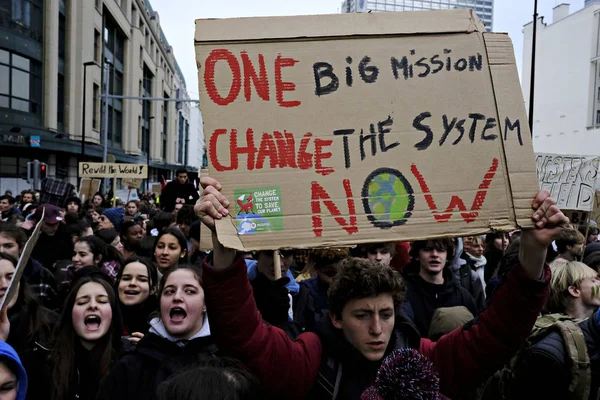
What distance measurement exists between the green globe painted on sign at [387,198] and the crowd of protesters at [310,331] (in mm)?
306

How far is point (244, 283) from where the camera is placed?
1.92 metres

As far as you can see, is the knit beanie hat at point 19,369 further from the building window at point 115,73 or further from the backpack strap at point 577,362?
the building window at point 115,73

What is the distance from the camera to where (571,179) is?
647 centimetres

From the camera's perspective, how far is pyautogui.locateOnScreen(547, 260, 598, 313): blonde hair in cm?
307

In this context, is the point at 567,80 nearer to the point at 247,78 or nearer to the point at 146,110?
the point at 247,78

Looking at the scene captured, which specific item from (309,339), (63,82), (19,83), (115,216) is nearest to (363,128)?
(309,339)

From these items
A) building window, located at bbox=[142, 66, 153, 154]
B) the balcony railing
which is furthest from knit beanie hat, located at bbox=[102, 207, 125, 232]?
building window, located at bbox=[142, 66, 153, 154]

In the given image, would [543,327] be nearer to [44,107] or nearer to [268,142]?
[268,142]

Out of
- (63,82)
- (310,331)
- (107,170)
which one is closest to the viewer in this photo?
(310,331)

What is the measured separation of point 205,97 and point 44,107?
101ft

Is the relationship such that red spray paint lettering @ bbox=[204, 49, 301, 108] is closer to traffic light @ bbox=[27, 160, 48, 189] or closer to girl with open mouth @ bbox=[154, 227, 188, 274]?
girl with open mouth @ bbox=[154, 227, 188, 274]

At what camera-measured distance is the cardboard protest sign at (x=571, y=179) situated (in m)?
6.39

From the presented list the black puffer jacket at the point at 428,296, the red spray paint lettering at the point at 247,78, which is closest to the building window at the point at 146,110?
the black puffer jacket at the point at 428,296

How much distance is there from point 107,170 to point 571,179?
1279 cm
